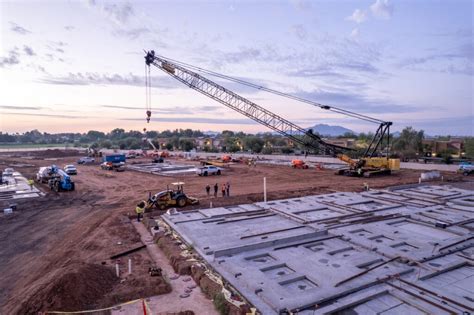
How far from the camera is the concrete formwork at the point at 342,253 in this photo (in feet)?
25.3

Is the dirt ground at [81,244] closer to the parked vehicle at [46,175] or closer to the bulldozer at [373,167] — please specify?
the parked vehicle at [46,175]

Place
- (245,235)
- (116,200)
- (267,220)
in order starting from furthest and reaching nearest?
(116,200)
(267,220)
(245,235)

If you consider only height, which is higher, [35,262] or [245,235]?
[245,235]

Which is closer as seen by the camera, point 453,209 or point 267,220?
point 267,220

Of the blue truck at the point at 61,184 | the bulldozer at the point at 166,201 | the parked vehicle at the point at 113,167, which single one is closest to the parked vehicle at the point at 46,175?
the blue truck at the point at 61,184

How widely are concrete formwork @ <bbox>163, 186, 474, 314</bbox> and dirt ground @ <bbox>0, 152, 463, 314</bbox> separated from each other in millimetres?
2732

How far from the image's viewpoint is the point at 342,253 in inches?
→ 430

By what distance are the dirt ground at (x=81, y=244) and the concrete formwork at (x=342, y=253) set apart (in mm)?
2732

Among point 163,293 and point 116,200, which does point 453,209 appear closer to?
point 163,293

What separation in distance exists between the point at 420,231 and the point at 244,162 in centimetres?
4260

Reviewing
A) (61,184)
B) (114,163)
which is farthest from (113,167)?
(61,184)

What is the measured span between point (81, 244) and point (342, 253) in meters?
11.0

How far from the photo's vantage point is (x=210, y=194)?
2612 cm

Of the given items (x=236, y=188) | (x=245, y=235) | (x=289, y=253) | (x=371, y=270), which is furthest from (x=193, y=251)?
(x=236, y=188)
